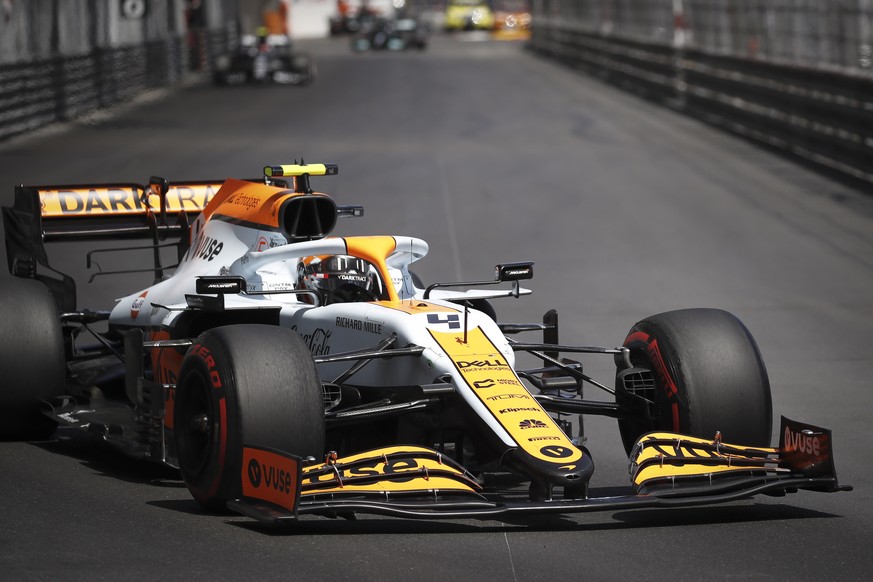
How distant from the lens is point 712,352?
23.8ft

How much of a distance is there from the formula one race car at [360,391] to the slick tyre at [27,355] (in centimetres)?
1

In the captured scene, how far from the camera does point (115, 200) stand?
398 inches

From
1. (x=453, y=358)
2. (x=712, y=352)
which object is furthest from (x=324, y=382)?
(x=712, y=352)

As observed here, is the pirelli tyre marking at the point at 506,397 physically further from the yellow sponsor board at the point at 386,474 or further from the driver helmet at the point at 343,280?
the driver helmet at the point at 343,280

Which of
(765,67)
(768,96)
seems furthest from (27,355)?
(765,67)

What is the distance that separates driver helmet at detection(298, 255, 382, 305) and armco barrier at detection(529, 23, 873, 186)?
13.4 m

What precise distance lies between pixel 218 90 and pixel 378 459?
35061mm

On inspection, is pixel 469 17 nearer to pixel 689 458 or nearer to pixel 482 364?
pixel 482 364

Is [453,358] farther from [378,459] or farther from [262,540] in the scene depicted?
[262,540]

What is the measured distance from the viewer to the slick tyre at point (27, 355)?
840 centimetres

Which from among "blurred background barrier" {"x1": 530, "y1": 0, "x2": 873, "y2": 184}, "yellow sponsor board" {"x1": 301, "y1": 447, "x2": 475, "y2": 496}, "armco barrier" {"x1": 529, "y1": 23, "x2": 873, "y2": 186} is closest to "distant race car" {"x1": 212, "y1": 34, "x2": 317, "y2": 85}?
"blurred background barrier" {"x1": 530, "y1": 0, "x2": 873, "y2": 184}

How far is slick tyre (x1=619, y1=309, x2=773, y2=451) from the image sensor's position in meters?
7.16

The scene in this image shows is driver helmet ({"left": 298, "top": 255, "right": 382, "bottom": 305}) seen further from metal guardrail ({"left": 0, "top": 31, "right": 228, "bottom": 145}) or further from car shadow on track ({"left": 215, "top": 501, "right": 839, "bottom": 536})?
metal guardrail ({"left": 0, "top": 31, "right": 228, "bottom": 145})

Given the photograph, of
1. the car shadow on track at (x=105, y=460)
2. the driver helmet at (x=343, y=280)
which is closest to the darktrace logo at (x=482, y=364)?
the driver helmet at (x=343, y=280)
